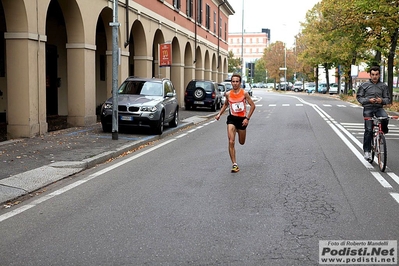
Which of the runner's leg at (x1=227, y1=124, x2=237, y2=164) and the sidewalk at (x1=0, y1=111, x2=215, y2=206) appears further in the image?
the runner's leg at (x1=227, y1=124, x2=237, y2=164)

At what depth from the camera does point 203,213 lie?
20.8 ft

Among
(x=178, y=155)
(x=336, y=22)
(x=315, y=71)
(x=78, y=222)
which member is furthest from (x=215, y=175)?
(x=315, y=71)

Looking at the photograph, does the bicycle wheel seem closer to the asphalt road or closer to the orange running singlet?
the asphalt road

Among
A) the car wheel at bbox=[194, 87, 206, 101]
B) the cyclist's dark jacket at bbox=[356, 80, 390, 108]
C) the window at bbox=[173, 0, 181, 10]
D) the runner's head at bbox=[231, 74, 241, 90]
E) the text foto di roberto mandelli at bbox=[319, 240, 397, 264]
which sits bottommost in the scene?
the text foto di roberto mandelli at bbox=[319, 240, 397, 264]

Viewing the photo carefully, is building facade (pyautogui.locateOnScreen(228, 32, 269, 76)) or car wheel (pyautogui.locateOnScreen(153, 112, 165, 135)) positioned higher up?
building facade (pyautogui.locateOnScreen(228, 32, 269, 76))

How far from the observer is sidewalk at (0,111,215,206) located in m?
8.23

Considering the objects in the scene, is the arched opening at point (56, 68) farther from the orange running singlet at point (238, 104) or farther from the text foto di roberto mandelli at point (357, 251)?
the text foto di roberto mandelli at point (357, 251)

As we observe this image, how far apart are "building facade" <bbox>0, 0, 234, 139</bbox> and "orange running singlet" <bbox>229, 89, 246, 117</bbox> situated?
506cm

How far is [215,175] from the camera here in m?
8.98

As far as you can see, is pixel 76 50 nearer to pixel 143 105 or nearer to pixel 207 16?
pixel 143 105

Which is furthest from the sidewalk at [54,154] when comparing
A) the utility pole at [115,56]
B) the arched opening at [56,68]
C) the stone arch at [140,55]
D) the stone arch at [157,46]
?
the stone arch at [157,46]

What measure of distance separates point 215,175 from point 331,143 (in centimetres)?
581

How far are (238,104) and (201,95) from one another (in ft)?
63.2

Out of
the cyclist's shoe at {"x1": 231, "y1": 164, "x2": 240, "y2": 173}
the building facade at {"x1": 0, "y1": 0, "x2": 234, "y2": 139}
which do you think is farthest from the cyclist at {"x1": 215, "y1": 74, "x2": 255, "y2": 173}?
the building facade at {"x1": 0, "y1": 0, "x2": 234, "y2": 139}
